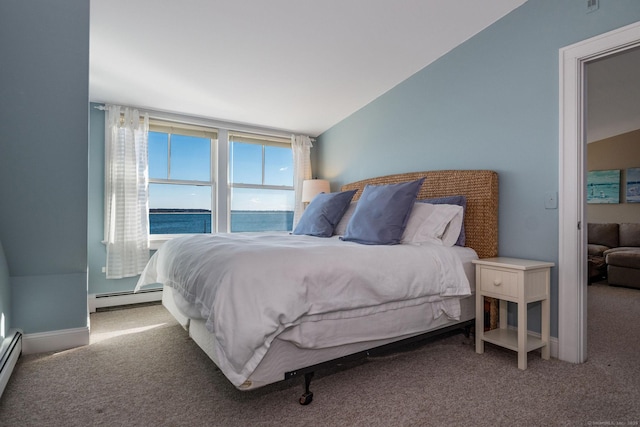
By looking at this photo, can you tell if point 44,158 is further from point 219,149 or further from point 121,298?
point 219,149

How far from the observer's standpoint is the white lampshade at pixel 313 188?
4453 mm

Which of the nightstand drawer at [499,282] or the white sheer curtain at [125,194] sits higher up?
the white sheer curtain at [125,194]

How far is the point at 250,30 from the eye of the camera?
8.26 feet

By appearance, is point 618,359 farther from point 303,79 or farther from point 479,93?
point 303,79

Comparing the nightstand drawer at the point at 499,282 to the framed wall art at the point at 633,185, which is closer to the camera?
the nightstand drawer at the point at 499,282

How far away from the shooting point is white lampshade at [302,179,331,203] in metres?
4.45

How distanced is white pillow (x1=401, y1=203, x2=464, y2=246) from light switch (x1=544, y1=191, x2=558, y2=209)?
1.74ft

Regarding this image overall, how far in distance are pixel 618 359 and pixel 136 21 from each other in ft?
12.8

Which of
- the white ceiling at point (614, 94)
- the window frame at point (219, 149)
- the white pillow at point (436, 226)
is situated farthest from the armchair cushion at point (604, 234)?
the window frame at point (219, 149)

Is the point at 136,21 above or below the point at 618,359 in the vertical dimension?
above

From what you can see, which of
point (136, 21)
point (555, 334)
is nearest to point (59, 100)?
point (136, 21)

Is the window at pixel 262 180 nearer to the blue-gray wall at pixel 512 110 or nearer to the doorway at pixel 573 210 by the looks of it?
the blue-gray wall at pixel 512 110

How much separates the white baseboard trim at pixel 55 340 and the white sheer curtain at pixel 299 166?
2.80 metres

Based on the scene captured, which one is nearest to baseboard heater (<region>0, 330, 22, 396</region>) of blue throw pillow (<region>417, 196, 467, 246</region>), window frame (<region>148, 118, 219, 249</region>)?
window frame (<region>148, 118, 219, 249</region>)
